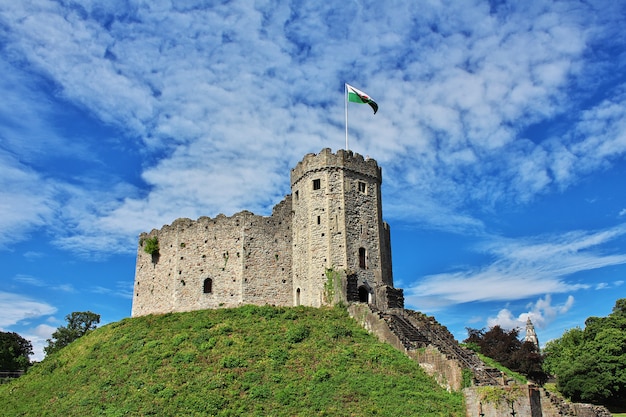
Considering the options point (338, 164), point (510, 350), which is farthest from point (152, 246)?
point (510, 350)

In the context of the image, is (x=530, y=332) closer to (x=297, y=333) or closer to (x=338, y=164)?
(x=338, y=164)

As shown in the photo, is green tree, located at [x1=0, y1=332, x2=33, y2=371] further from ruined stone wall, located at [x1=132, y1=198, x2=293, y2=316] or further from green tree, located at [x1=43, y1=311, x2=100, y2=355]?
ruined stone wall, located at [x1=132, y1=198, x2=293, y2=316]

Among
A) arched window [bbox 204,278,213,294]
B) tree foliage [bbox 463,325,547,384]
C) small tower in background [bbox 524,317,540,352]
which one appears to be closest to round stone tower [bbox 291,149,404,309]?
arched window [bbox 204,278,213,294]

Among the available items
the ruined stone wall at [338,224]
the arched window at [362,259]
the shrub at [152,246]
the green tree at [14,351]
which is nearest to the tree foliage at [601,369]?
the ruined stone wall at [338,224]

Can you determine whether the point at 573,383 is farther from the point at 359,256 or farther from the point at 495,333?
the point at 359,256

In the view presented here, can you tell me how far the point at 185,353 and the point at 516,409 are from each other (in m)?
16.1

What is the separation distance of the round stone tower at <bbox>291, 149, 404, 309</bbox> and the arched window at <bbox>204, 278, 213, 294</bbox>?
6.13 metres

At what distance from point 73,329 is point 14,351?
7066 millimetres

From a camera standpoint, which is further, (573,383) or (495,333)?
(495,333)

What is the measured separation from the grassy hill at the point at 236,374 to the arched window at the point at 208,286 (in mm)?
5775

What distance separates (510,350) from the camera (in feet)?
183

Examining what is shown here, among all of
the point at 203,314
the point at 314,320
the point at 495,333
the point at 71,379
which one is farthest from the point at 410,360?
the point at 495,333

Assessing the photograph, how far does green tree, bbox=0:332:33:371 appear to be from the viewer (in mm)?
58875

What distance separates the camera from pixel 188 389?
24672 millimetres
